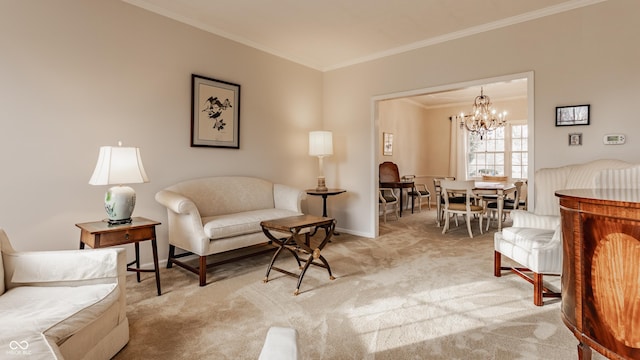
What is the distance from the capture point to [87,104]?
9.88 feet

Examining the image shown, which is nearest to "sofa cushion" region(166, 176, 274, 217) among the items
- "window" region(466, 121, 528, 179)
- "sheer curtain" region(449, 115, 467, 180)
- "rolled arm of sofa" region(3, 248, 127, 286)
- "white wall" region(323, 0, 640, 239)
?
"rolled arm of sofa" region(3, 248, 127, 286)

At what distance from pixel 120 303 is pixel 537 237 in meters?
3.03

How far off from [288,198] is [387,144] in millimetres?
3907

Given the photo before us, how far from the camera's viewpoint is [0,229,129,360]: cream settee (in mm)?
1273

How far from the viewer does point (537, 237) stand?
2.66m

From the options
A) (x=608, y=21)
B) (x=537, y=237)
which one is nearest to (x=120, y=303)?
(x=537, y=237)

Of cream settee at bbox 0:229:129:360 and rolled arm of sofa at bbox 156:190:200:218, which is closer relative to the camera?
cream settee at bbox 0:229:129:360

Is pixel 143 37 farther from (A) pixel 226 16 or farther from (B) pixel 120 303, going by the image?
(B) pixel 120 303

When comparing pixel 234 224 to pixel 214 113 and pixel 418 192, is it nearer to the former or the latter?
pixel 214 113

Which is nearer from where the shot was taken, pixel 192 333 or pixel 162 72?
pixel 192 333

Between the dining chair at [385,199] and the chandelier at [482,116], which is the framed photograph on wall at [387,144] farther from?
the chandelier at [482,116]

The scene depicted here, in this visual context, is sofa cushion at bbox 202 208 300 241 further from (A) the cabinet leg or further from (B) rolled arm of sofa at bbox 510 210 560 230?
(A) the cabinet leg

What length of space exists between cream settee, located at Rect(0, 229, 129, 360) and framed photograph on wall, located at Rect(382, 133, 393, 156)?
6.09m

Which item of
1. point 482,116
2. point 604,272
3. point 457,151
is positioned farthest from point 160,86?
point 457,151
